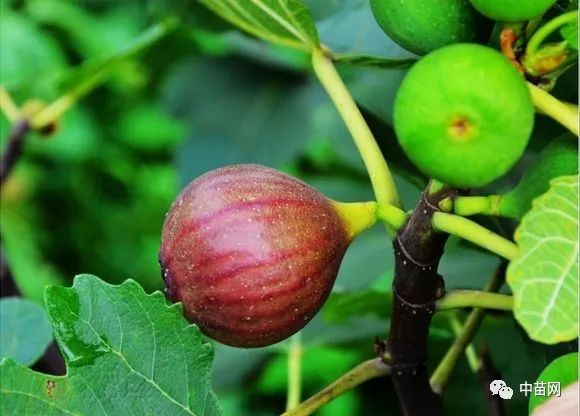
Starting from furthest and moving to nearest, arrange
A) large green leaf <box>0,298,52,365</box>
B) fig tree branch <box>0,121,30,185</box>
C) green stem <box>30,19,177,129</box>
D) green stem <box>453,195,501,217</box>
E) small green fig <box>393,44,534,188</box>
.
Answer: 1. green stem <box>30,19,177,129</box>
2. fig tree branch <box>0,121,30,185</box>
3. large green leaf <box>0,298,52,365</box>
4. green stem <box>453,195,501,217</box>
5. small green fig <box>393,44,534,188</box>

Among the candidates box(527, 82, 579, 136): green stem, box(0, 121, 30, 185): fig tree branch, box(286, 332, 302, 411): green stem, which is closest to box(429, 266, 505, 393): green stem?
box(286, 332, 302, 411): green stem

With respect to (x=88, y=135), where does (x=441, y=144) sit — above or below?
below

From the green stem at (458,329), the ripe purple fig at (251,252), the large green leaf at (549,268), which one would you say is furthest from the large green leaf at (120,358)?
the green stem at (458,329)

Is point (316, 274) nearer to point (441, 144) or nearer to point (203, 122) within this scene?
point (441, 144)

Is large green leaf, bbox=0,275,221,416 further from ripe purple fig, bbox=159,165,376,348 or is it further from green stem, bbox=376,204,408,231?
green stem, bbox=376,204,408,231

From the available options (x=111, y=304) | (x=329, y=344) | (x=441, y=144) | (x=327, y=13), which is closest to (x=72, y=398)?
(x=111, y=304)

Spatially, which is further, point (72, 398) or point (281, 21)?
point (281, 21)
